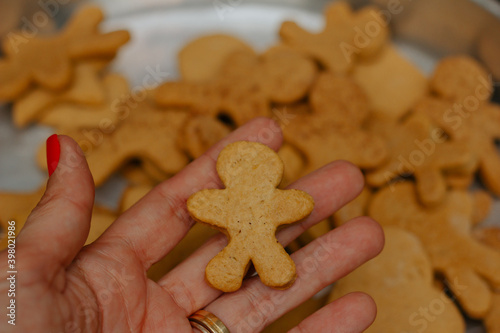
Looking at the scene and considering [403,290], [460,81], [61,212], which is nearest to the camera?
[61,212]

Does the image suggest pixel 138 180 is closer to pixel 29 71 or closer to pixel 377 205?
pixel 29 71

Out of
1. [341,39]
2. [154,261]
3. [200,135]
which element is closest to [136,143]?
[200,135]

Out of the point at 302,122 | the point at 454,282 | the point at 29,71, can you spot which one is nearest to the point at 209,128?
the point at 302,122

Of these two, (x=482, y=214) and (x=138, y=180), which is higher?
(x=482, y=214)

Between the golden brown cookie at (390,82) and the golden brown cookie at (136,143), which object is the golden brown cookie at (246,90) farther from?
the golden brown cookie at (390,82)

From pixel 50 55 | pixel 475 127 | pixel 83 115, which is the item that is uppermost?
pixel 475 127

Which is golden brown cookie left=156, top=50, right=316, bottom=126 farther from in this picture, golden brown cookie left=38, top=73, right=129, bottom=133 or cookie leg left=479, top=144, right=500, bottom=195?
cookie leg left=479, top=144, right=500, bottom=195

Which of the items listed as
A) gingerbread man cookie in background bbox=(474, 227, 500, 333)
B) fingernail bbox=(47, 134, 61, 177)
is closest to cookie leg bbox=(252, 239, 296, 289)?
fingernail bbox=(47, 134, 61, 177)

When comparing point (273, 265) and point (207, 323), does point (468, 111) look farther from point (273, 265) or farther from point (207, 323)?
point (207, 323)
